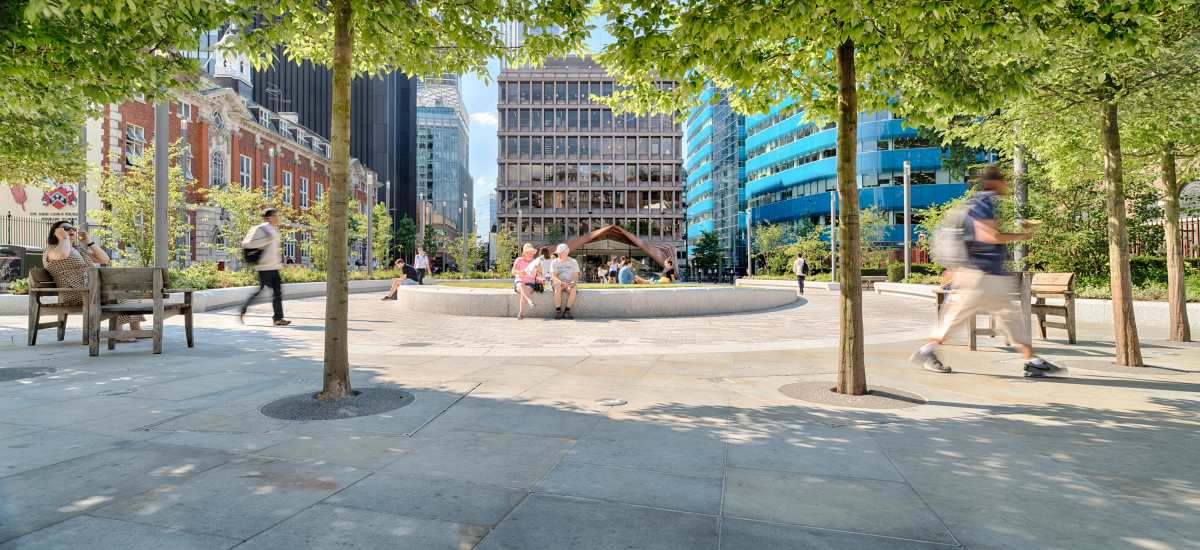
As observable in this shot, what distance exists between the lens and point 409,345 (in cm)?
895

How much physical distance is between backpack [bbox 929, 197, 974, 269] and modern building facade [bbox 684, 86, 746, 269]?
243ft

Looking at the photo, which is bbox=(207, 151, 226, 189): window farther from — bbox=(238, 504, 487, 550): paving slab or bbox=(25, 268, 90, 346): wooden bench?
bbox=(238, 504, 487, 550): paving slab

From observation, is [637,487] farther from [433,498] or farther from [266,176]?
[266,176]

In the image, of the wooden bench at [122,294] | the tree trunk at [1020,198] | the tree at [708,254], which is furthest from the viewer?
the tree at [708,254]

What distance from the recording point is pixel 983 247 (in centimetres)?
609

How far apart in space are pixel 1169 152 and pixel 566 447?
12042mm

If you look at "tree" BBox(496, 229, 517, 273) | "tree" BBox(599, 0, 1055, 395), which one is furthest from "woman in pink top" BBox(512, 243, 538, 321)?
"tree" BBox(496, 229, 517, 273)

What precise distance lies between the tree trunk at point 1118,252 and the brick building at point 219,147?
91.7ft

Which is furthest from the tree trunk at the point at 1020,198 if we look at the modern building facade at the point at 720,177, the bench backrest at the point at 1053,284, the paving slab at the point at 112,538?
the modern building facade at the point at 720,177

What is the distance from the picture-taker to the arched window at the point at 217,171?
4056 centimetres

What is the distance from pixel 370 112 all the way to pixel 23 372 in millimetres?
87938

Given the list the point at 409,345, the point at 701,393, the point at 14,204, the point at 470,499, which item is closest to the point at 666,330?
the point at 409,345

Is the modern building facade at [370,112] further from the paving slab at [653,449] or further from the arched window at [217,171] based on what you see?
the paving slab at [653,449]

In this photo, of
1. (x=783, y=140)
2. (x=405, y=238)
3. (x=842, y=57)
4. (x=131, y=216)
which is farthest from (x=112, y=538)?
(x=405, y=238)
